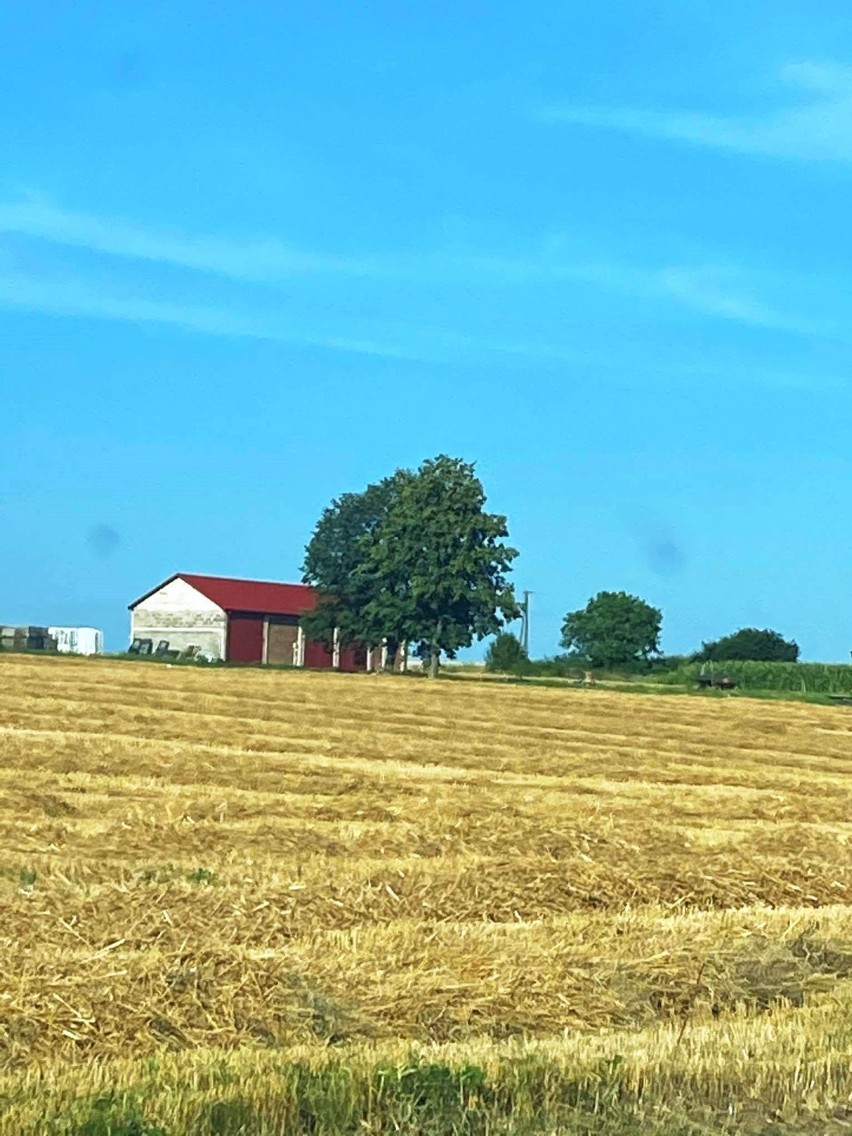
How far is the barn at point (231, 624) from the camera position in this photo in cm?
11394

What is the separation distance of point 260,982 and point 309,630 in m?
102

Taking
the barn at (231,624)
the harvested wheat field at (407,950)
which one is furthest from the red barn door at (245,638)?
the harvested wheat field at (407,950)

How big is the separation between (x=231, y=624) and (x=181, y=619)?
14.4 ft

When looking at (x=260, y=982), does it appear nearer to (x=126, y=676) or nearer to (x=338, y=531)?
(x=126, y=676)

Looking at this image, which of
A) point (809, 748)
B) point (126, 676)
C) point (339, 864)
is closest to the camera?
point (339, 864)

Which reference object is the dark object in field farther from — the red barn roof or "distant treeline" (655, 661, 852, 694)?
the red barn roof

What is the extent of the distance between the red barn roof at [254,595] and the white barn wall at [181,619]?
43cm

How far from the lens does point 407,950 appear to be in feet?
33.4

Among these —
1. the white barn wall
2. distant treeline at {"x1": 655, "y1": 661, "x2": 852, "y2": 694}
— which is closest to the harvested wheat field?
distant treeline at {"x1": 655, "y1": 661, "x2": 852, "y2": 694}

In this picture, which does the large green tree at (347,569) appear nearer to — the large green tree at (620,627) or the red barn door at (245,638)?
the red barn door at (245,638)

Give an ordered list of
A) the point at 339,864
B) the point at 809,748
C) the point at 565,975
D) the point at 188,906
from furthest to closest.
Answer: the point at 809,748 → the point at 339,864 → the point at 188,906 → the point at 565,975

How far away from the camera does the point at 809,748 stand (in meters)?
34.2

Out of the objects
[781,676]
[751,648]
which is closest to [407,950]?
[781,676]

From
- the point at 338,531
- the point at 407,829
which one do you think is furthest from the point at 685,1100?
the point at 338,531
